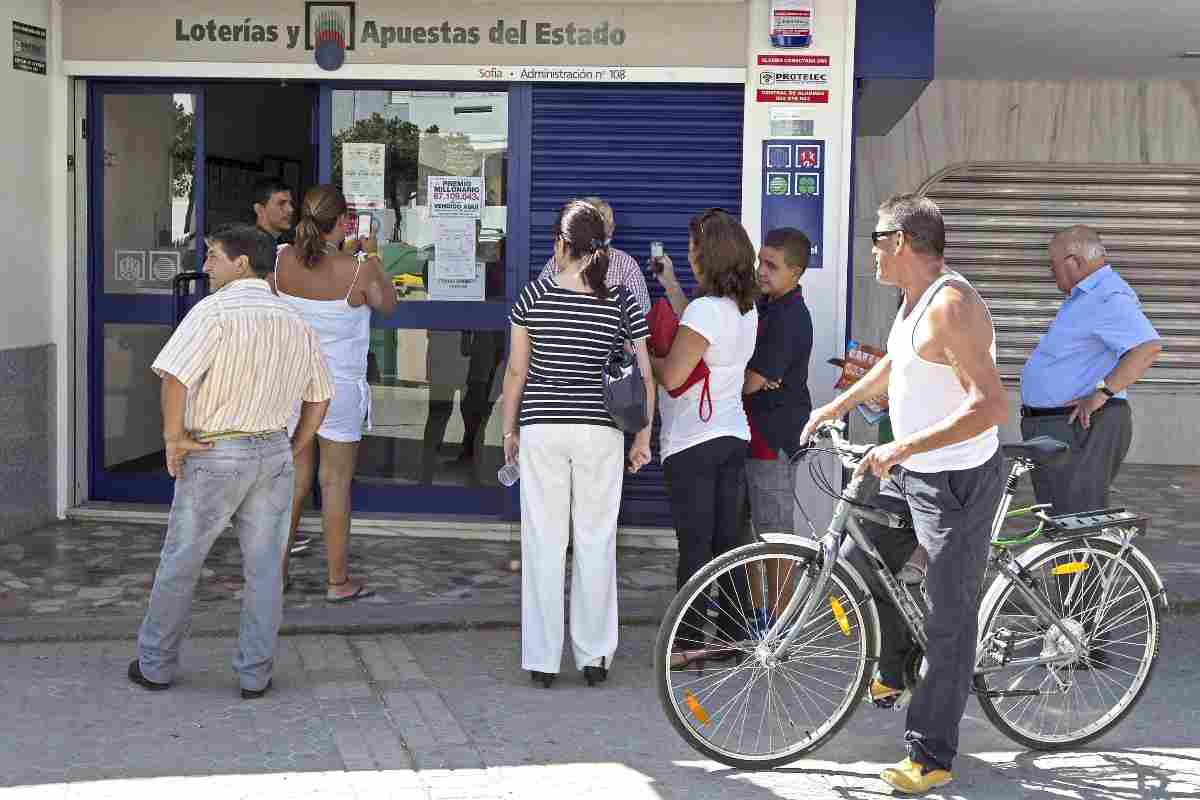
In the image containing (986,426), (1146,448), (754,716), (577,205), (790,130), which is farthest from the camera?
(1146,448)

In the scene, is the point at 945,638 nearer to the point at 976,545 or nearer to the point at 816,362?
the point at 976,545

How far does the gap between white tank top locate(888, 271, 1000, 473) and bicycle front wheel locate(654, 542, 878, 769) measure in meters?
0.46

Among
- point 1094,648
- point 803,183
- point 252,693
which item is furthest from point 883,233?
point 803,183

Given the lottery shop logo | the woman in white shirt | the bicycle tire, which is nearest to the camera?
the bicycle tire

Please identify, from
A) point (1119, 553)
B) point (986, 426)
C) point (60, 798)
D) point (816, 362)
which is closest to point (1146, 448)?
point (816, 362)

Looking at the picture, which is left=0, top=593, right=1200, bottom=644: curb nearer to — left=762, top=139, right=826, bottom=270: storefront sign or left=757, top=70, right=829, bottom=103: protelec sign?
left=762, top=139, right=826, bottom=270: storefront sign

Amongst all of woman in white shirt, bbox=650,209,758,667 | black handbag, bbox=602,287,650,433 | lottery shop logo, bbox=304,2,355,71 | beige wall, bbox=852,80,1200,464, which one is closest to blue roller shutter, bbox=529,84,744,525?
lottery shop logo, bbox=304,2,355,71

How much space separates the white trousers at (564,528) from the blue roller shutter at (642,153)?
2.89 metres

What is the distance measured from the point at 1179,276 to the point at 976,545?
28.8 feet

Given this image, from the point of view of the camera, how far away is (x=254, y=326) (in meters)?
5.46

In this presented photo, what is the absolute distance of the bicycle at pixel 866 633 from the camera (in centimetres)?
487

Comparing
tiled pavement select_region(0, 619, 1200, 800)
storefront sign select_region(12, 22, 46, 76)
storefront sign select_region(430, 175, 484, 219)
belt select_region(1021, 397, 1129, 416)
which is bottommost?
tiled pavement select_region(0, 619, 1200, 800)

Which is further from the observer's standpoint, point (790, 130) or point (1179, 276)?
point (1179, 276)

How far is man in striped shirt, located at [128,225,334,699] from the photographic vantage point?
17.8 feet
